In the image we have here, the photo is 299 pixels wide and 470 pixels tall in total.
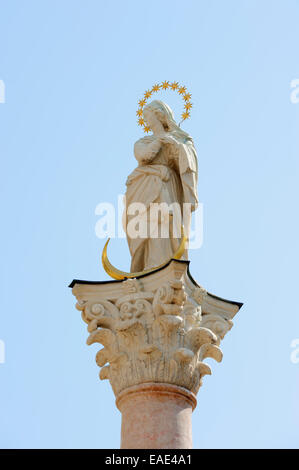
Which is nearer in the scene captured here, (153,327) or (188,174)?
(153,327)

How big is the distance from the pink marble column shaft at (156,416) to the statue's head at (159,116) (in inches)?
225

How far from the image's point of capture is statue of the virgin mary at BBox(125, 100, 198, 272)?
1568 cm

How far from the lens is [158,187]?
1612cm

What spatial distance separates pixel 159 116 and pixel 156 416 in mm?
6370

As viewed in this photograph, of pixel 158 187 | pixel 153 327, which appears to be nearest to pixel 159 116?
pixel 158 187

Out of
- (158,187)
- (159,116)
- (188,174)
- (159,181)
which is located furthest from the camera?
(159,116)

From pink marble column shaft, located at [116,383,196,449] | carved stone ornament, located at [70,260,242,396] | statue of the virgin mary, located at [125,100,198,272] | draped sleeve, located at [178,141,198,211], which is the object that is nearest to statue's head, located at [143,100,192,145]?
statue of the virgin mary, located at [125,100,198,272]

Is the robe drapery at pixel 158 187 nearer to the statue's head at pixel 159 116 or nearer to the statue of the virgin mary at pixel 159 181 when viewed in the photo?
the statue of the virgin mary at pixel 159 181

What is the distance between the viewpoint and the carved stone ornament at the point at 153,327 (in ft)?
45.2

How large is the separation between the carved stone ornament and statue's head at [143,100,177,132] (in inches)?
155

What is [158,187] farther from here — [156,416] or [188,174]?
[156,416]

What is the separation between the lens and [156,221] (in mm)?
15781

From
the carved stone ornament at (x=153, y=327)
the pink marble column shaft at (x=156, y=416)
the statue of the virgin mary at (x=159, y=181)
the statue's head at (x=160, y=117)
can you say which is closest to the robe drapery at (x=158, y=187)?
the statue of the virgin mary at (x=159, y=181)
